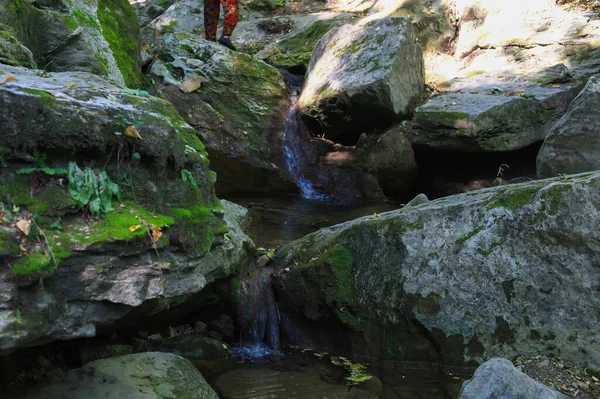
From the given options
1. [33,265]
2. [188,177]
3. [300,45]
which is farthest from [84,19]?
[300,45]

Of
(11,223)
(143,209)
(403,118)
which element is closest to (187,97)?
(403,118)

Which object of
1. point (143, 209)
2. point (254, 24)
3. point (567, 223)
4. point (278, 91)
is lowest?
point (567, 223)

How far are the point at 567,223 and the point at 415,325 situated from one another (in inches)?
65.6

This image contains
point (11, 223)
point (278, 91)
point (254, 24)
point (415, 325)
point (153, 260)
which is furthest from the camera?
point (254, 24)

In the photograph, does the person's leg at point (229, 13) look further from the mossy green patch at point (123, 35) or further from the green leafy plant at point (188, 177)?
the green leafy plant at point (188, 177)

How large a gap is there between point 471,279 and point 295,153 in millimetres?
6126

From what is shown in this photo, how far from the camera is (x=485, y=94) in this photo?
10.1 m

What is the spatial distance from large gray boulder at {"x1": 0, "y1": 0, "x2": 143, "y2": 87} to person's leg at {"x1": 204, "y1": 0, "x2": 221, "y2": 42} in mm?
2562

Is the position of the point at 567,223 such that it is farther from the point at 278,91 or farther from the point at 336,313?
the point at 278,91

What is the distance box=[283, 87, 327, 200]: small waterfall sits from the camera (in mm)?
10359

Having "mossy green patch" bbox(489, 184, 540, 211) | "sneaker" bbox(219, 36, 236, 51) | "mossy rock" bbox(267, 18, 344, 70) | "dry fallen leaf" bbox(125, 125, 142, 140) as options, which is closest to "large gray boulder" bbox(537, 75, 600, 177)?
"mossy green patch" bbox(489, 184, 540, 211)

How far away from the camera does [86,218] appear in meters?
3.46

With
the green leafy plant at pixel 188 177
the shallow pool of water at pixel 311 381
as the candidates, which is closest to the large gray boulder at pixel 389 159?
the shallow pool of water at pixel 311 381

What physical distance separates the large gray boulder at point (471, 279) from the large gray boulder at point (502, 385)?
42.7 inches
